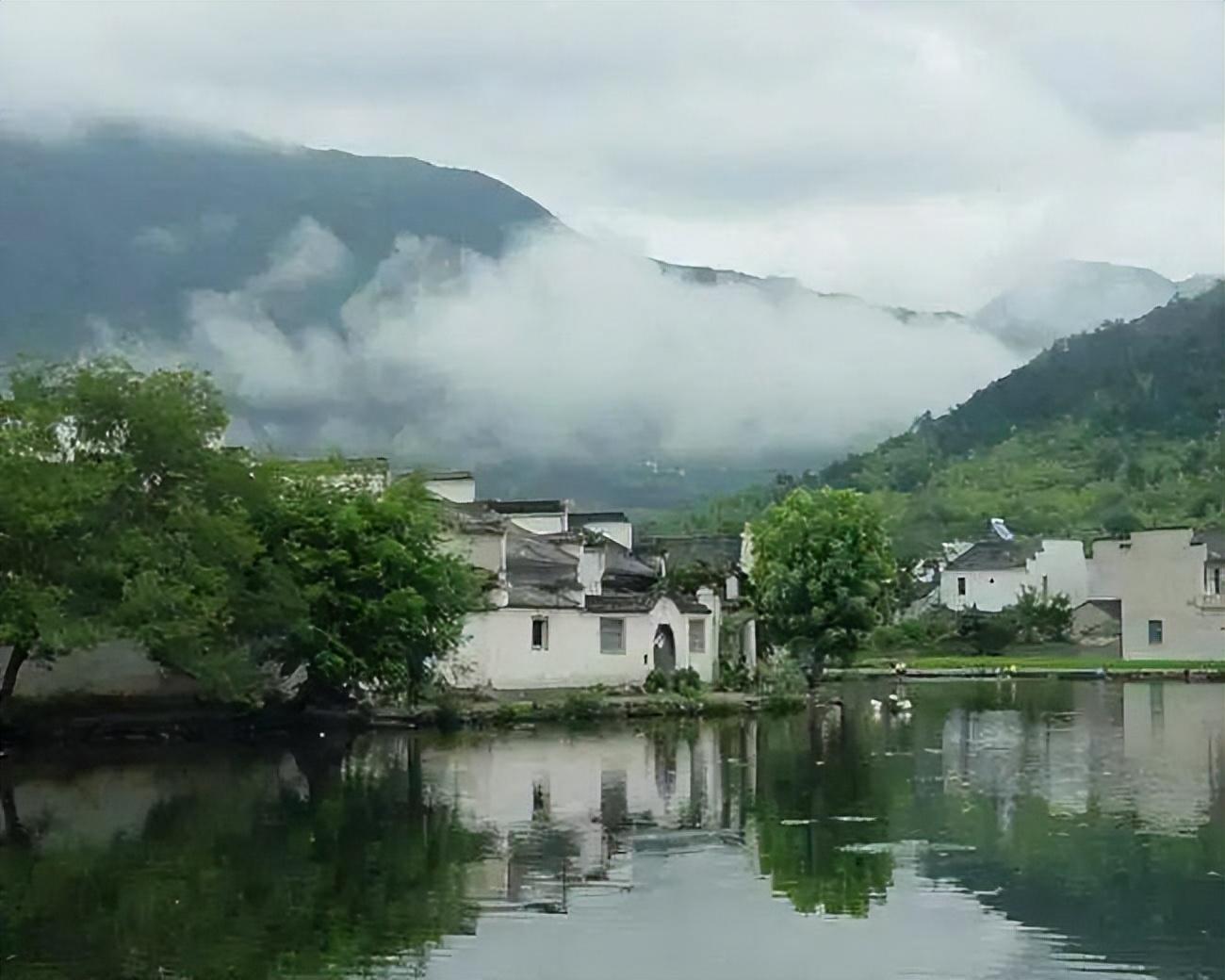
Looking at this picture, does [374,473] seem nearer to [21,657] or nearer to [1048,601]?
[21,657]

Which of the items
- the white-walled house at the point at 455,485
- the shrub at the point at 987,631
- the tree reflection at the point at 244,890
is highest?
the white-walled house at the point at 455,485

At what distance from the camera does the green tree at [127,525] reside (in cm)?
3622

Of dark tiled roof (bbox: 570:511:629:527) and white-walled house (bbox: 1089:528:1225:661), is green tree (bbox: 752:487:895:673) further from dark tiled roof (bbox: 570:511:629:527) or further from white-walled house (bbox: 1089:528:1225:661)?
white-walled house (bbox: 1089:528:1225:661)

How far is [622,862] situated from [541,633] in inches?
1036

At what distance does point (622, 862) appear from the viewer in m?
21.8

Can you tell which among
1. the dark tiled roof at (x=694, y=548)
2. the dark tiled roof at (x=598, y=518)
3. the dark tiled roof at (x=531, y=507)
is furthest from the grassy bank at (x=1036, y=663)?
the dark tiled roof at (x=531, y=507)

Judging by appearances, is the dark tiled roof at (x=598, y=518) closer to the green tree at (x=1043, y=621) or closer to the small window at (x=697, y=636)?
the small window at (x=697, y=636)

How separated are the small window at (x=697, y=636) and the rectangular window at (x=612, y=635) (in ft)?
10.2

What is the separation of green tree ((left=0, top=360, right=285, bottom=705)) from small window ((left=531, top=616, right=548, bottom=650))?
8.56 m

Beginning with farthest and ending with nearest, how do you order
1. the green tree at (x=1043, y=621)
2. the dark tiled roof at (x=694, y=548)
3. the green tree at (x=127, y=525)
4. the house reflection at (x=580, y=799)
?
the green tree at (x=1043, y=621) < the dark tiled roof at (x=694, y=548) < the green tree at (x=127, y=525) < the house reflection at (x=580, y=799)

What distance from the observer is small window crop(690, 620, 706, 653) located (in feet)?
172

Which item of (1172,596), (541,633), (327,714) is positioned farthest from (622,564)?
(1172,596)

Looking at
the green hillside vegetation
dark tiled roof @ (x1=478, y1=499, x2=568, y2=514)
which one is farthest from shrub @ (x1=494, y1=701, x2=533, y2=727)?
the green hillside vegetation

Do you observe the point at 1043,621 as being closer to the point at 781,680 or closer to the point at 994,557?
the point at 994,557
